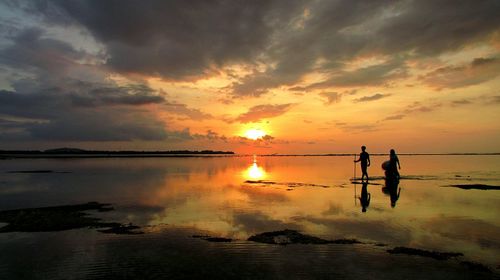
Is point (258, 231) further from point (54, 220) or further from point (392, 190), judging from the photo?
point (392, 190)

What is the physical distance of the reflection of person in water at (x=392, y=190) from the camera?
21.2 meters

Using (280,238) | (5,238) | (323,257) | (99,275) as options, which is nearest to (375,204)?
(280,238)

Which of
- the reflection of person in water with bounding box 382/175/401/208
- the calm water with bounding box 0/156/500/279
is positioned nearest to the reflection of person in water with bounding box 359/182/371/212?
the calm water with bounding box 0/156/500/279

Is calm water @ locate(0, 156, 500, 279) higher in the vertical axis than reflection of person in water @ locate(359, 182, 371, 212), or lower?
lower

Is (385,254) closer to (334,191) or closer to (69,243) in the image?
(69,243)

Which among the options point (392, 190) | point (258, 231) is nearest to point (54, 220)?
point (258, 231)

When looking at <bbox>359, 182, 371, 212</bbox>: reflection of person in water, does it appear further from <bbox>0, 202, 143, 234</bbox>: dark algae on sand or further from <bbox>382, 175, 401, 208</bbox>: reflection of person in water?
<bbox>0, 202, 143, 234</bbox>: dark algae on sand

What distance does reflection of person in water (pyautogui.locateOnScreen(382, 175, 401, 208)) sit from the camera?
21.2 metres

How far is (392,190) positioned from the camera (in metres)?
25.7

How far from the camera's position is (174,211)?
1775cm

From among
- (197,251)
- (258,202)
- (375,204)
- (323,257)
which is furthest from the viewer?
(258,202)

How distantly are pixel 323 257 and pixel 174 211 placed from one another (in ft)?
32.1

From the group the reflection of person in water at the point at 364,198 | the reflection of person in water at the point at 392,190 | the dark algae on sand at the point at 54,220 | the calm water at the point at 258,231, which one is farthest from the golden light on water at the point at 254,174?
the dark algae on sand at the point at 54,220

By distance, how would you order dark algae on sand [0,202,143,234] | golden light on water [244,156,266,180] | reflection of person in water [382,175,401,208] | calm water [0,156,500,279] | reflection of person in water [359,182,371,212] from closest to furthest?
1. calm water [0,156,500,279]
2. dark algae on sand [0,202,143,234]
3. reflection of person in water [359,182,371,212]
4. reflection of person in water [382,175,401,208]
5. golden light on water [244,156,266,180]
